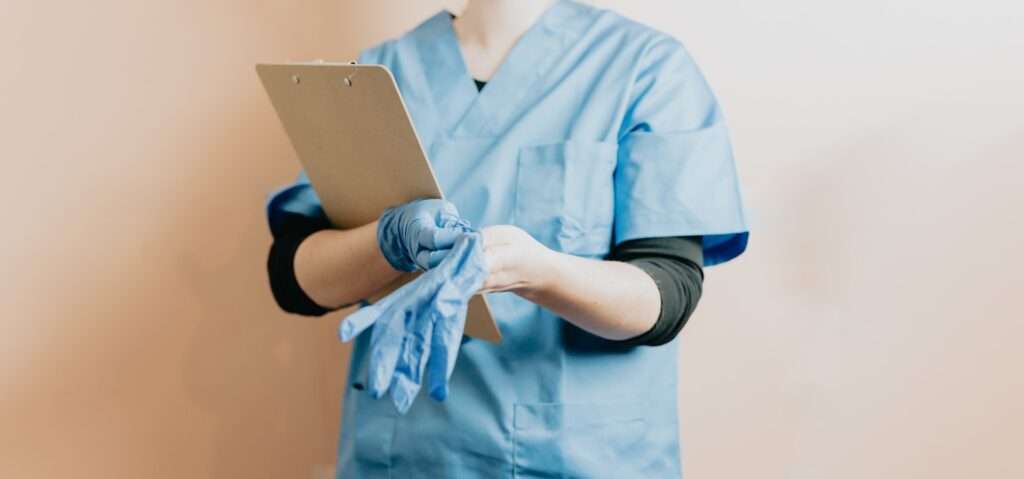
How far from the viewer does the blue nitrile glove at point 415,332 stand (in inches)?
27.5

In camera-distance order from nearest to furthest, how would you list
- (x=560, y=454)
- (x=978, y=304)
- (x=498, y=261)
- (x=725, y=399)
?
(x=498, y=261) < (x=560, y=454) < (x=978, y=304) < (x=725, y=399)

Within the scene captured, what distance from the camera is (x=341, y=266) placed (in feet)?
3.13

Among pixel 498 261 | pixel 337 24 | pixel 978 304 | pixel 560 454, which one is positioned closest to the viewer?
pixel 498 261

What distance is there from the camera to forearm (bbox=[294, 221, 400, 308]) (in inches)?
36.4

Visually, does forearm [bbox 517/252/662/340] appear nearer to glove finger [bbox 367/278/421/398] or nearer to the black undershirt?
the black undershirt

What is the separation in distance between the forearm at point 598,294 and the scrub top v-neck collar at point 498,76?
0.19 m

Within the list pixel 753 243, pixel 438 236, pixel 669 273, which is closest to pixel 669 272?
pixel 669 273

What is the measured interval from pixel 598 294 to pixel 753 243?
412 mm

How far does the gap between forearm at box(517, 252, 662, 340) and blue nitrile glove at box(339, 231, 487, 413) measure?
10 cm

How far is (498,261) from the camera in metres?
→ 0.77

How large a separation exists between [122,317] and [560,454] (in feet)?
1.79

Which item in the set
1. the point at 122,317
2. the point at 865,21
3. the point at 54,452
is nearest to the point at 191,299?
the point at 122,317

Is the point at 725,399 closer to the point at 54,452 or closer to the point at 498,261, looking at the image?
the point at 498,261

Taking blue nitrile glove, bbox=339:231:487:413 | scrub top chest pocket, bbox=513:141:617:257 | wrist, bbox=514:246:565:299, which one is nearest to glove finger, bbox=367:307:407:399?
blue nitrile glove, bbox=339:231:487:413
